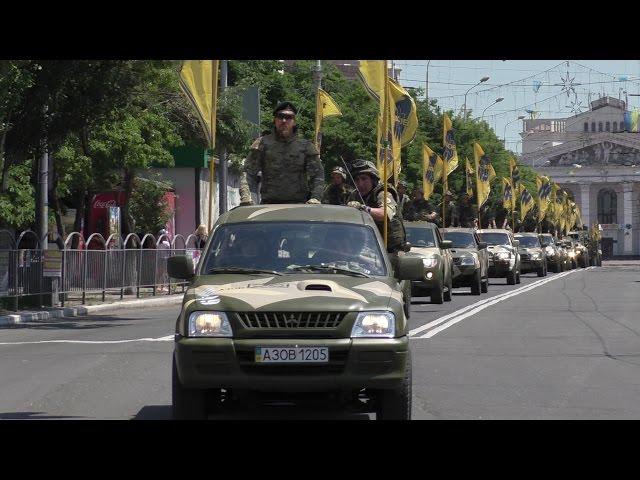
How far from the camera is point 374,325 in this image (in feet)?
30.4

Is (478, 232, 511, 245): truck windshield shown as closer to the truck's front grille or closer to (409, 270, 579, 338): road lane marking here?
(409, 270, 579, 338): road lane marking

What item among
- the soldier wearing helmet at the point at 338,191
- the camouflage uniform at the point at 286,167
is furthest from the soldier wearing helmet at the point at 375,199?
the camouflage uniform at the point at 286,167

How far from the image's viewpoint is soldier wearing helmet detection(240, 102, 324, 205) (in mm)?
14055

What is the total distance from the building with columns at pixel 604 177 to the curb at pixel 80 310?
132097mm

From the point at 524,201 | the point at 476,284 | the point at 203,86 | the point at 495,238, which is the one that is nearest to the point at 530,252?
the point at 495,238

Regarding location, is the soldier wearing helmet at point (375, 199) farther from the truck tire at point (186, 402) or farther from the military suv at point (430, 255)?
the military suv at point (430, 255)

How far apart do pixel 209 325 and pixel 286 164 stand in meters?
5.04

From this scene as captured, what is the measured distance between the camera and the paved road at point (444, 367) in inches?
436

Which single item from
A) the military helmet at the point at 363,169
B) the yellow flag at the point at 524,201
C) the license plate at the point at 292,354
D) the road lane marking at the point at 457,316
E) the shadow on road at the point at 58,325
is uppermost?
the yellow flag at the point at 524,201

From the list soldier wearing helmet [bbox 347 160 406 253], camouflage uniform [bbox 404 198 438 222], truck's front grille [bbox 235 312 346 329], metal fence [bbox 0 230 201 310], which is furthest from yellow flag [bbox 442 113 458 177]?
truck's front grille [bbox 235 312 346 329]

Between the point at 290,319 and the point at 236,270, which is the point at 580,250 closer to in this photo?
the point at 236,270

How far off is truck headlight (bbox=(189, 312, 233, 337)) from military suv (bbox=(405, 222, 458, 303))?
18163 millimetres

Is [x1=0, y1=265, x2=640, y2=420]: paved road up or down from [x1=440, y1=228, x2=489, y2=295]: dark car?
down
